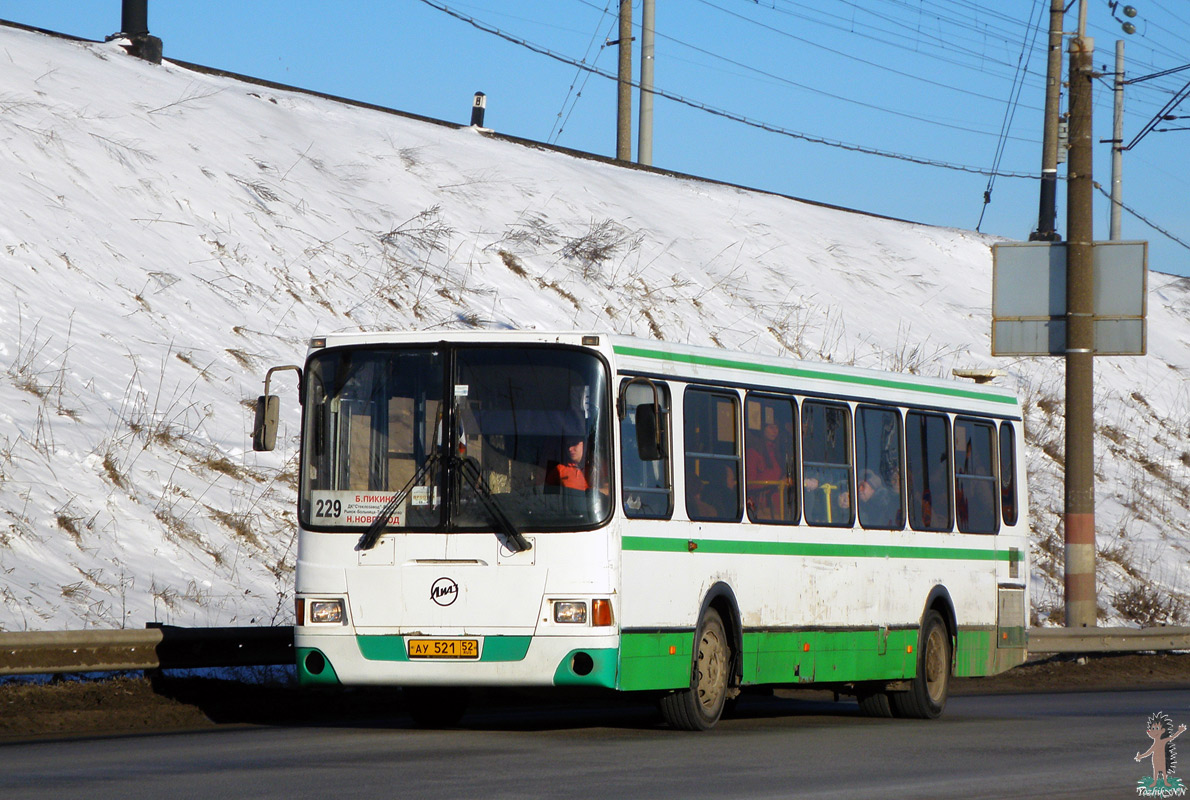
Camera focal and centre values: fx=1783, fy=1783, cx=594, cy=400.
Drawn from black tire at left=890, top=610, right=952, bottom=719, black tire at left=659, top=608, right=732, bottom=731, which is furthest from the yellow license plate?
black tire at left=890, top=610, right=952, bottom=719

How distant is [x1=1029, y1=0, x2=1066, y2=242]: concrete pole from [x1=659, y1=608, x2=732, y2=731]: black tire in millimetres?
23352

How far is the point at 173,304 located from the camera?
22938 millimetres

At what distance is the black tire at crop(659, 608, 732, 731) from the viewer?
12289 millimetres

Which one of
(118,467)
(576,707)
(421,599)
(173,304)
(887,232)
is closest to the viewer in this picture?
(421,599)

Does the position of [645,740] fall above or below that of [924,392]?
below

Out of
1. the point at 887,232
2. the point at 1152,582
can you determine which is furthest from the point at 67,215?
the point at 887,232

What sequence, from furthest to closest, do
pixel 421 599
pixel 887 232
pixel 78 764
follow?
1. pixel 887 232
2. pixel 421 599
3. pixel 78 764

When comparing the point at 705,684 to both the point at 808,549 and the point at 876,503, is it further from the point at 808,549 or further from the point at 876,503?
the point at 876,503

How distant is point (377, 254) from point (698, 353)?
618 inches

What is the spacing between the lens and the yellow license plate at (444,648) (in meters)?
11.5

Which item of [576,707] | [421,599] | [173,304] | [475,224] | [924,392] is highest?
[475,224]

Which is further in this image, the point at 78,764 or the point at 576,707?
the point at 576,707

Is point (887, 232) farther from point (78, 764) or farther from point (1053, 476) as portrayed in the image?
point (78, 764)

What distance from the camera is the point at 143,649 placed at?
12961 mm
